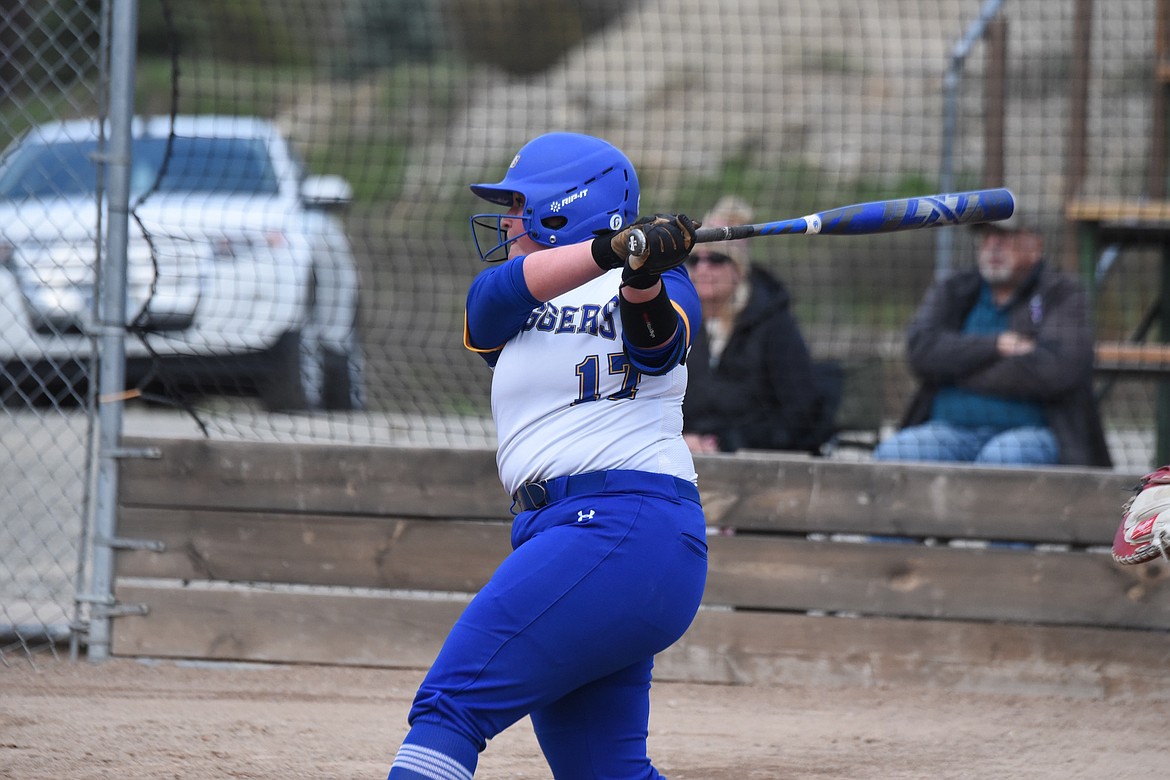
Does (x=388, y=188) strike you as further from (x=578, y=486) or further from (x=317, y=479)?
(x=578, y=486)

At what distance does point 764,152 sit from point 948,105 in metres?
8.18

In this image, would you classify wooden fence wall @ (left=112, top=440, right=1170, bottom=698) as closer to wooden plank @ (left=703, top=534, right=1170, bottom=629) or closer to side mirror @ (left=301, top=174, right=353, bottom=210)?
wooden plank @ (left=703, top=534, right=1170, bottom=629)

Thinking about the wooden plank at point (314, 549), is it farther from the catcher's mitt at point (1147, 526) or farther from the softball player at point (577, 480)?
the catcher's mitt at point (1147, 526)

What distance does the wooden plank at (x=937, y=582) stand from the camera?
4375mm

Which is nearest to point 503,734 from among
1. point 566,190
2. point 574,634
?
point 574,634

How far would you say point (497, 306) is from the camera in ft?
8.09

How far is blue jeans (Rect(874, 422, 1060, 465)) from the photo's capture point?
507 cm

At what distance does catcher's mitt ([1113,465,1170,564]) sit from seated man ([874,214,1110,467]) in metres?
2.33

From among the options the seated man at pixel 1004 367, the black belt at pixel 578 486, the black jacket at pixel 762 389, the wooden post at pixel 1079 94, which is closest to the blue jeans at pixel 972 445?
the seated man at pixel 1004 367

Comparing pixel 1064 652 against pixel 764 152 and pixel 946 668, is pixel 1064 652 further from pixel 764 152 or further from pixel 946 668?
pixel 764 152

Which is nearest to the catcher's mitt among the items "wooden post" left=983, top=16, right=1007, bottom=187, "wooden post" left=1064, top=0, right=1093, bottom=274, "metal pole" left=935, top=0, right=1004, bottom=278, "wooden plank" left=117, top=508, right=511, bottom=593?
"wooden plank" left=117, top=508, right=511, bottom=593

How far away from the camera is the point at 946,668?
14.5 feet

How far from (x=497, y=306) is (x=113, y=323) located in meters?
2.47

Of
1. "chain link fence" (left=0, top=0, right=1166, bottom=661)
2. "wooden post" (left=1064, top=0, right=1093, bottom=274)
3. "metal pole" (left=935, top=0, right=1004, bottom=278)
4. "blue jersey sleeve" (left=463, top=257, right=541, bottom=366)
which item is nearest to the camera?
"blue jersey sleeve" (left=463, top=257, right=541, bottom=366)
